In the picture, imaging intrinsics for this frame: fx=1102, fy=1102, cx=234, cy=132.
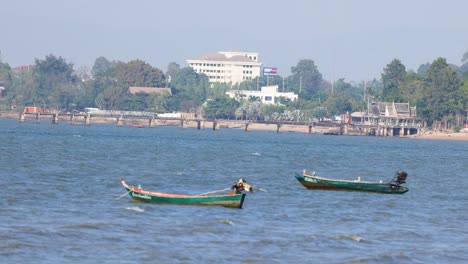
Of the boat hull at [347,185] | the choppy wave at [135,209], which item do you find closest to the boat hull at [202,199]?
the choppy wave at [135,209]

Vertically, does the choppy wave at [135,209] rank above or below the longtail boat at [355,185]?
below

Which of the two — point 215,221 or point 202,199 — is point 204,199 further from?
point 215,221

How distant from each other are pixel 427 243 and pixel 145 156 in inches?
2936

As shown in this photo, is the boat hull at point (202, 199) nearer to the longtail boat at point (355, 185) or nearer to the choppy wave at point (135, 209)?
the choppy wave at point (135, 209)

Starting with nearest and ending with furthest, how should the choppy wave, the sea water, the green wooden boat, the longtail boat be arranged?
1. the sea water
2. the choppy wave
3. the green wooden boat
4. the longtail boat

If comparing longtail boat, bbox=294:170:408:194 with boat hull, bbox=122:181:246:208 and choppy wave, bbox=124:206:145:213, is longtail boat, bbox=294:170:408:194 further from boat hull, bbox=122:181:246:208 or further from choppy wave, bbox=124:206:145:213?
choppy wave, bbox=124:206:145:213

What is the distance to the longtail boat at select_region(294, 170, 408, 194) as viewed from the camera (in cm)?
7500

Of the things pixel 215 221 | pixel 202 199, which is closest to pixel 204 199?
pixel 202 199

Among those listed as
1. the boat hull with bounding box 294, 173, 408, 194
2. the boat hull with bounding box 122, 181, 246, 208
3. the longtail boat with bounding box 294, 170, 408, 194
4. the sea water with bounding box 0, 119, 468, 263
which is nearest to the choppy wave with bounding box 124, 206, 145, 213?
the sea water with bounding box 0, 119, 468, 263

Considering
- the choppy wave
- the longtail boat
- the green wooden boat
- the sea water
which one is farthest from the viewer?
the longtail boat

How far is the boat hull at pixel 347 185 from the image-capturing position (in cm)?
7500

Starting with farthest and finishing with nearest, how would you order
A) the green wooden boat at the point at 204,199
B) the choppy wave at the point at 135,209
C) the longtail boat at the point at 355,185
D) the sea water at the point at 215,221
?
the longtail boat at the point at 355,185 → the green wooden boat at the point at 204,199 → the choppy wave at the point at 135,209 → the sea water at the point at 215,221

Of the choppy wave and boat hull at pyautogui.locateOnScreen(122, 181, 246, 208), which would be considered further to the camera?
boat hull at pyautogui.locateOnScreen(122, 181, 246, 208)

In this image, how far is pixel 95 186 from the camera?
74438mm
